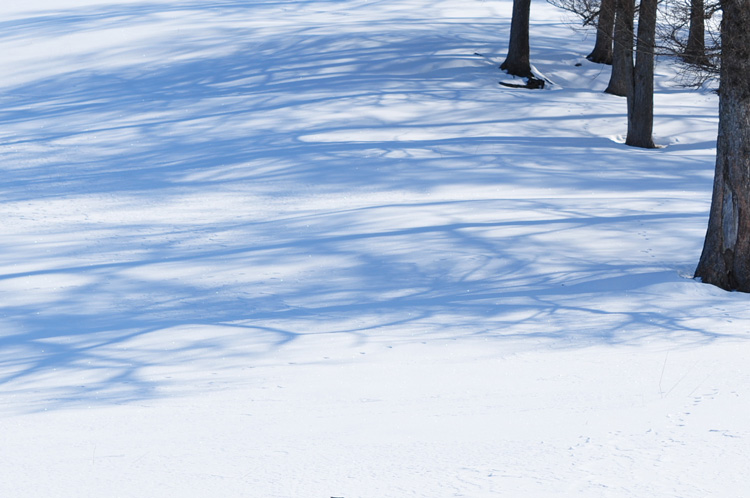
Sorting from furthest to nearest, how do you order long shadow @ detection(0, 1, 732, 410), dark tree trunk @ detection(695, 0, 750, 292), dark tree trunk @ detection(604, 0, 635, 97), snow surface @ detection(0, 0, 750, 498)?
dark tree trunk @ detection(604, 0, 635, 97) < dark tree trunk @ detection(695, 0, 750, 292) < long shadow @ detection(0, 1, 732, 410) < snow surface @ detection(0, 0, 750, 498)

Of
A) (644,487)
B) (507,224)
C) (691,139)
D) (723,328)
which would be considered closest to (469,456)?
(644,487)

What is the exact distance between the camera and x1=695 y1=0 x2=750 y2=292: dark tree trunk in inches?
296

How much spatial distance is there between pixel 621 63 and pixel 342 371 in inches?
633

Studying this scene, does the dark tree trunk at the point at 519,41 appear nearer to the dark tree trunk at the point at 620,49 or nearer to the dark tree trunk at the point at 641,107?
the dark tree trunk at the point at 620,49

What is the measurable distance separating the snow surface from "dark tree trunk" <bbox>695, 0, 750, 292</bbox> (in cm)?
27

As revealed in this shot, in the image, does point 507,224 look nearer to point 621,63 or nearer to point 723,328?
point 723,328

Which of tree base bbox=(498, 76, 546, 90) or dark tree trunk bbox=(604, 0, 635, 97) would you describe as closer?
dark tree trunk bbox=(604, 0, 635, 97)

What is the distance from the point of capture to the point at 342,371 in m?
5.83

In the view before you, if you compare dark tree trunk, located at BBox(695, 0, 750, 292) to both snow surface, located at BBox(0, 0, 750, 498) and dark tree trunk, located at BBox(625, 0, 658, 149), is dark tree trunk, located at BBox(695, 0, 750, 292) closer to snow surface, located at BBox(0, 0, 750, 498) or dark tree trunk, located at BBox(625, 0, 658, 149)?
snow surface, located at BBox(0, 0, 750, 498)

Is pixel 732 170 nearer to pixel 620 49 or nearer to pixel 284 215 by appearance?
pixel 284 215

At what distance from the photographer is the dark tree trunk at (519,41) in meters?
19.6

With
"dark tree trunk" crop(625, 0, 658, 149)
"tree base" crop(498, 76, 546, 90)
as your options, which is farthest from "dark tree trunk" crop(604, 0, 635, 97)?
"tree base" crop(498, 76, 546, 90)

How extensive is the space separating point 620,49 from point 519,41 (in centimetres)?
243

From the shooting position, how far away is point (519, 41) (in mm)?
19641
